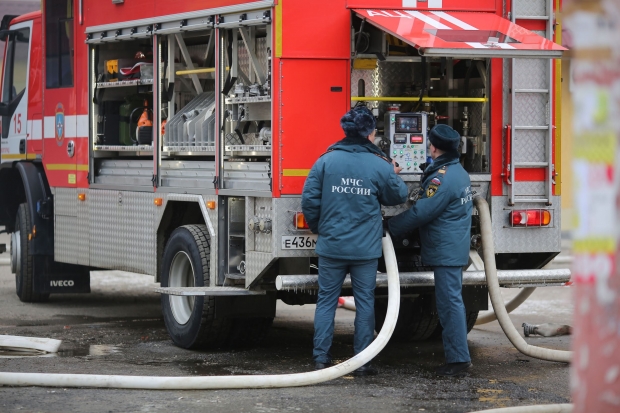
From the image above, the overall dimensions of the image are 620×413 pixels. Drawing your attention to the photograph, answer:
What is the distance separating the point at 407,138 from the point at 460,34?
0.89m

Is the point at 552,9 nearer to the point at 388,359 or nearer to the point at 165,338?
the point at 388,359

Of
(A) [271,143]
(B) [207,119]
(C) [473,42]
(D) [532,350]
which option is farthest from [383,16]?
(D) [532,350]

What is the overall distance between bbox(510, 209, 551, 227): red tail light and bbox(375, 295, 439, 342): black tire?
126 centimetres

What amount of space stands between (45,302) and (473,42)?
239 inches

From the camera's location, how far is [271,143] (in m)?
7.52

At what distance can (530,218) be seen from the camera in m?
8.04

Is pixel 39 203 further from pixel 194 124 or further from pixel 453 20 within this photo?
pixel 453 20

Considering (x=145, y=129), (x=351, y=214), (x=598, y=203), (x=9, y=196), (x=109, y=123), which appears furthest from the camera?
(x=9, y=196)

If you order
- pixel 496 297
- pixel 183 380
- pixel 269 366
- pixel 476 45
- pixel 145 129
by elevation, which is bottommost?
pixel 269 366

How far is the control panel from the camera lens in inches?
312

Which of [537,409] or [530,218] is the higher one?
[530,218]

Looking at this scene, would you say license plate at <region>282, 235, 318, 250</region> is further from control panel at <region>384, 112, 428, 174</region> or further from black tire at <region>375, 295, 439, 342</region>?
black tire at <region>375, 295, 439, 342</region>

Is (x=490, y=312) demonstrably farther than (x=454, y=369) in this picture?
Yes

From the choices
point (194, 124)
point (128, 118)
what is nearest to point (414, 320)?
point (194, 124)
